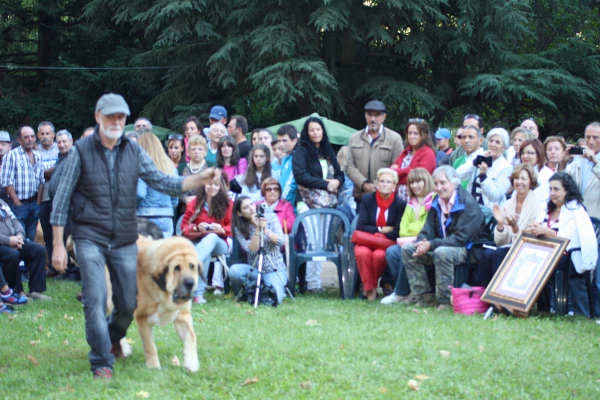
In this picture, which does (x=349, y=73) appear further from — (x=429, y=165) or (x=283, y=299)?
(x=283, y=299)

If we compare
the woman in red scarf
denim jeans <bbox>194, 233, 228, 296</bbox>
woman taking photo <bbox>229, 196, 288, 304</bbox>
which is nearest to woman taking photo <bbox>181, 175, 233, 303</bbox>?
denim jeans <bbox>194, 233, 228, 296</bbox>

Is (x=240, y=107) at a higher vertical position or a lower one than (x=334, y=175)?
higher

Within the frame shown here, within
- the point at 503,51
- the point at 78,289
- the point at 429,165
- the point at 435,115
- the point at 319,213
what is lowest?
the point at 78,289

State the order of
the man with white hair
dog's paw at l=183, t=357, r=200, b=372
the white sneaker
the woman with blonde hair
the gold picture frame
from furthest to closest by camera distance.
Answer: the white sneaker, the woman with blonde hair, the man with white hair, the gold picture frame, dog's paw at l=183, t=357, r=200, b=372

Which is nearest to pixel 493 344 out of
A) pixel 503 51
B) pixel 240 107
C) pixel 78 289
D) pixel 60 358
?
pixel 60 358

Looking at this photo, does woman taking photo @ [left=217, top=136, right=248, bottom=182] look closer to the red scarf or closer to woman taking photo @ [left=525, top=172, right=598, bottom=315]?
the red scarf

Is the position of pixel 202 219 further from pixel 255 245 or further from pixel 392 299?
pixel 392 299

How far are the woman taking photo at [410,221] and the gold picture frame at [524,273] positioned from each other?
1220 mm

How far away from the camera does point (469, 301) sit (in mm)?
8867

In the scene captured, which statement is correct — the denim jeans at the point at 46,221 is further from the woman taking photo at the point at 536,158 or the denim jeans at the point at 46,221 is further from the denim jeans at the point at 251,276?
the woman taking photo at the point at 536,158

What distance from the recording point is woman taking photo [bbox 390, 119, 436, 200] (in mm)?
10445

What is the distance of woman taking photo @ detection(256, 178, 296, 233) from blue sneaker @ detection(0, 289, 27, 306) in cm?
314

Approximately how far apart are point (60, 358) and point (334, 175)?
5.12 m

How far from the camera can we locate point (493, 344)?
718 cm
